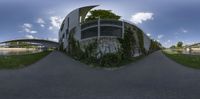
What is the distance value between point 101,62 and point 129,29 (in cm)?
575

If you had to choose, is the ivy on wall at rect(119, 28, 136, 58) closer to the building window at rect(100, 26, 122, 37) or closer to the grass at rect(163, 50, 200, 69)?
the building window at rect(100, 26, 122, 37)

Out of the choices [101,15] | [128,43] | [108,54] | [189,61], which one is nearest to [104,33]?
[128,43]

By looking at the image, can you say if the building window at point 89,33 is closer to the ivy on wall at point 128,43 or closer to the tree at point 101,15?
the ivy on wall at point 128,43

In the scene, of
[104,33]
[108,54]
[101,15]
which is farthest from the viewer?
[101,15]

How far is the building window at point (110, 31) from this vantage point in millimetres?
24453

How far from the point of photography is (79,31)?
27172mm

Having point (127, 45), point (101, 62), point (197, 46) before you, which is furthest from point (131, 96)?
point (197, 46)

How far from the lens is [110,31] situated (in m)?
24.6

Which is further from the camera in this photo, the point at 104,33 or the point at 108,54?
the point at 104,33

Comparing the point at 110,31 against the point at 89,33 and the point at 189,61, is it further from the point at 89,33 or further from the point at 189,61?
the point at 189,61

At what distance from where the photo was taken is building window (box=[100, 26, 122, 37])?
80.2ft

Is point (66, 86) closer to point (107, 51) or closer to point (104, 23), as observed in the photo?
point (107, 51)

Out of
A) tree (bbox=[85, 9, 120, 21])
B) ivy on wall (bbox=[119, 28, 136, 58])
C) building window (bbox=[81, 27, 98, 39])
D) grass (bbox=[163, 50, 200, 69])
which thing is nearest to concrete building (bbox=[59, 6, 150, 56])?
building window (bbox=[81, 27, 98, 39])

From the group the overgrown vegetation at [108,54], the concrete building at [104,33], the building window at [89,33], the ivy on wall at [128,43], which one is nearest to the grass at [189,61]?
the concrete building at [104,33]
